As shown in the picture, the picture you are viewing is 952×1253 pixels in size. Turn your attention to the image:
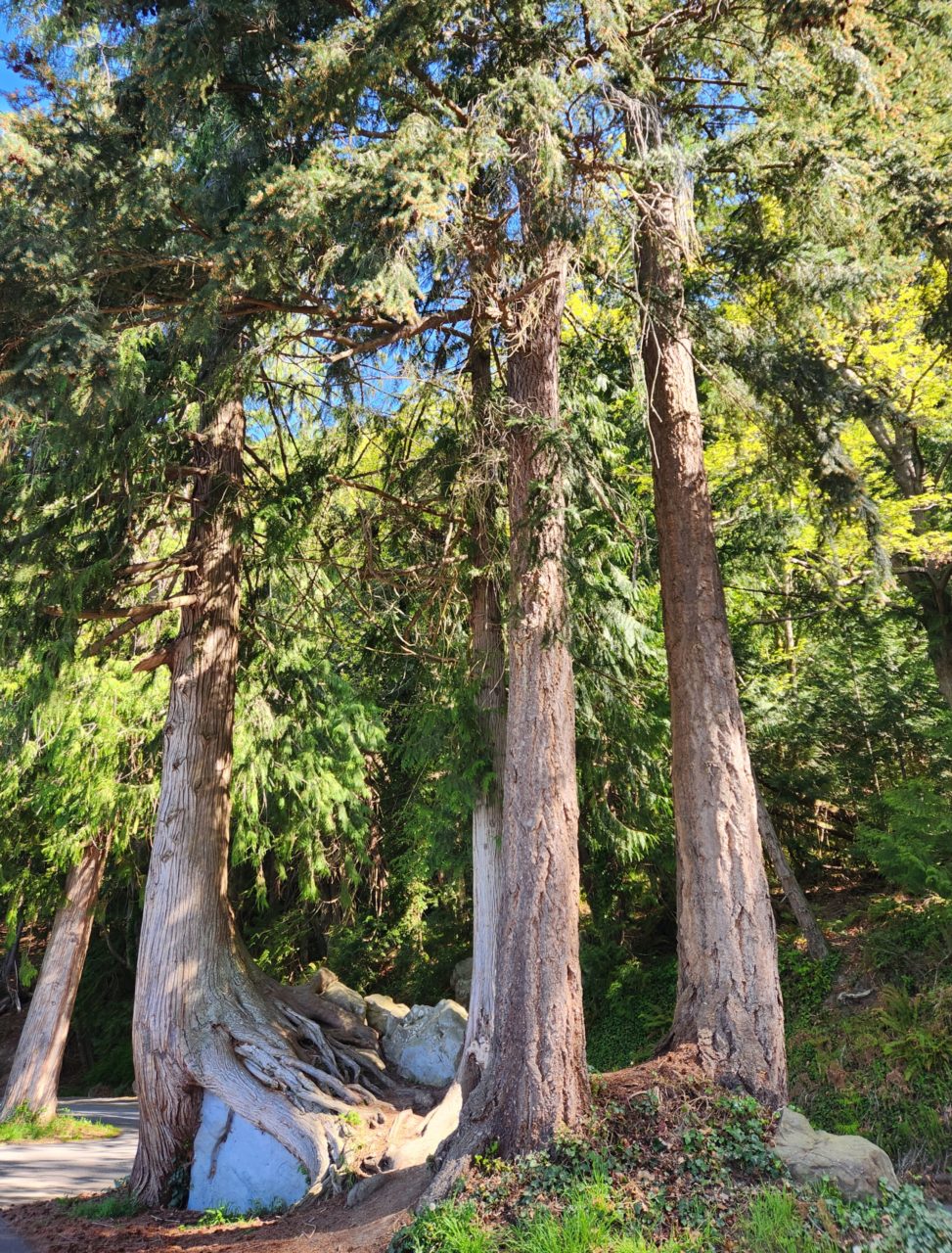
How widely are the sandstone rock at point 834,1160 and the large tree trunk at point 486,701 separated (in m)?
2.89

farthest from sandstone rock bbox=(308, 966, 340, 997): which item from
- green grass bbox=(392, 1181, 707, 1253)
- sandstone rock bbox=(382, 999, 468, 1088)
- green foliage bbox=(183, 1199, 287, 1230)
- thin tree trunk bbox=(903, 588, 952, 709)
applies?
thin tree trunk bbox=(903, 588, 952, 709)

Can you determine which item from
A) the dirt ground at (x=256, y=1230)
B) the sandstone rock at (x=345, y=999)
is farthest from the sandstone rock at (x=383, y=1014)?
the dirt ground at (x=256, y=1230)

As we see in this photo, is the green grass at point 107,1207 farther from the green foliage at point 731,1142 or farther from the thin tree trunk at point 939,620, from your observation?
the thin tree trunk at point 939,620

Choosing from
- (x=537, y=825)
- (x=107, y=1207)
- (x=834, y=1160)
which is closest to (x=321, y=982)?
(x=107, y=1207)

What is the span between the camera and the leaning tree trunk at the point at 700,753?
5.72 m

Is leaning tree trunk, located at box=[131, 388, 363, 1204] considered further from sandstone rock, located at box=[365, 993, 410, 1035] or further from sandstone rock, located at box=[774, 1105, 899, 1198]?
sandstone rock, located at box=[774, 1105, 899, 1198]

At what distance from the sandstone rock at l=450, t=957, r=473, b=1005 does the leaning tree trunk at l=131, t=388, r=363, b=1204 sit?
5132mm

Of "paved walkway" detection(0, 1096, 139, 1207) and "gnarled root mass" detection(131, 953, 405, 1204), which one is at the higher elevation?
"gnarled root mass" detection(131, 953, 405, 1204)

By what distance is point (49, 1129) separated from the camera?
464 inches

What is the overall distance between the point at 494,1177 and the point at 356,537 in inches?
226

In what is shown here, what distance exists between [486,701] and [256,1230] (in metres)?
4.48

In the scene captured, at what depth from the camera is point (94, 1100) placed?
52.1ft

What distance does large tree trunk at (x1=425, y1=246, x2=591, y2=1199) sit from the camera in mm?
5109

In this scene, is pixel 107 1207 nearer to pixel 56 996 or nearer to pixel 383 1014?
pixel 383 1014
